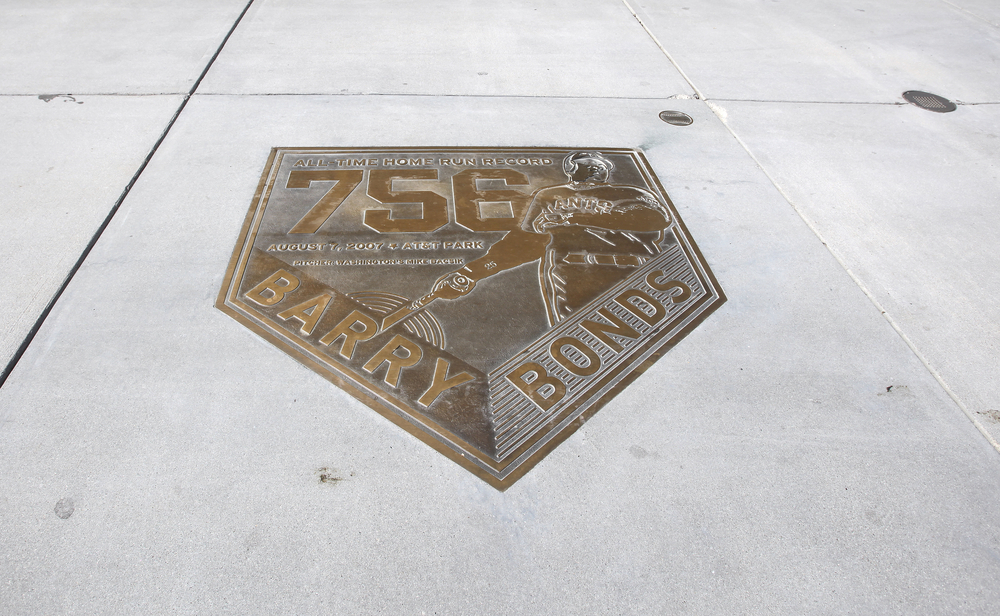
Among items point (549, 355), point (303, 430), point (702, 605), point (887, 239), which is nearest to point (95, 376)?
point (303, 430)

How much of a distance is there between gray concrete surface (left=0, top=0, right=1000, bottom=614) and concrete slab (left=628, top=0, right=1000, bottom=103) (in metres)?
0.96

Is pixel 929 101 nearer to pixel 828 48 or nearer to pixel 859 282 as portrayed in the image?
pixel 828 48

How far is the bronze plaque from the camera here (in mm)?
2254

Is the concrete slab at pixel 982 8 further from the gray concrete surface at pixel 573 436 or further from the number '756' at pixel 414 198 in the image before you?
the number '756' at pixel 414 198

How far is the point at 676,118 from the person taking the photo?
13.7 feet

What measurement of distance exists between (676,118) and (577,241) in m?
1.73

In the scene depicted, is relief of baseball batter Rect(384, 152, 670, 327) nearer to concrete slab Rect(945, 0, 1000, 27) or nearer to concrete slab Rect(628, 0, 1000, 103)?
concrete slab Rect(628, 0, 1000, 103)

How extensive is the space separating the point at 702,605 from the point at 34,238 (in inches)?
129

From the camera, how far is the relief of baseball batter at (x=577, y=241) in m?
2.73

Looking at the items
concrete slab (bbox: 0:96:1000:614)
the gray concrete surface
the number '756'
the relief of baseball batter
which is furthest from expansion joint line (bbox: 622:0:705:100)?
concrete slab (bbox: 0:96:1000:614)

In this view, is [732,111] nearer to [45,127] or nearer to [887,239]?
[887,239]

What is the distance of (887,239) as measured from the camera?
10.6ft

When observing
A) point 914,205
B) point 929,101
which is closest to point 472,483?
point 914,205

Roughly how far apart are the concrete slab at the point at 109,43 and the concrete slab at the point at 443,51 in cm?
26
